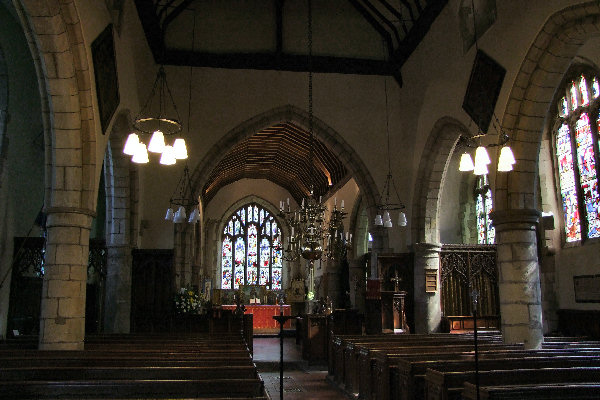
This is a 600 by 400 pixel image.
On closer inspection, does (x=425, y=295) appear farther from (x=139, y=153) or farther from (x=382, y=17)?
(x=139, y=153)

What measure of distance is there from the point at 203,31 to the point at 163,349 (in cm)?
753

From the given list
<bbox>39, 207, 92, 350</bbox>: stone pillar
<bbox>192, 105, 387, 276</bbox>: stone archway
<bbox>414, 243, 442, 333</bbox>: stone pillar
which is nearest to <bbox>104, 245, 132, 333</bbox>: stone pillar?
<bbox>192, 105, 387, 276</bbox>: stone archway

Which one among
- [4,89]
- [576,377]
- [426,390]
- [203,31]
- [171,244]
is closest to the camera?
[576,377]

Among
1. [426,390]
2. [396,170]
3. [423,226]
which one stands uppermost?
[396,170]

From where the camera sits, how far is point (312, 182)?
10344 mm

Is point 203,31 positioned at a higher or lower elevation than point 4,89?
higher

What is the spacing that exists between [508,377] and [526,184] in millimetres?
3708

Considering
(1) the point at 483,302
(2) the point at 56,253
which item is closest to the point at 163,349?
(2) the point at 56,253

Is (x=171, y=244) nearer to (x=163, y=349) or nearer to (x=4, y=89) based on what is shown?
(x=4, y=89)

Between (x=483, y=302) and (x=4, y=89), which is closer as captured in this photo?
(x=4, y=89)

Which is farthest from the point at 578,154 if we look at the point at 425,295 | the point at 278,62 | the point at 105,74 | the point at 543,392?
the point at 105,74

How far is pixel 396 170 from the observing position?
11.4 meters

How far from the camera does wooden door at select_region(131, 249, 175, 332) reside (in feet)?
32.1

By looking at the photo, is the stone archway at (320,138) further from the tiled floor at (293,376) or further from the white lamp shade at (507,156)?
the white lamp shade at (507,156)
